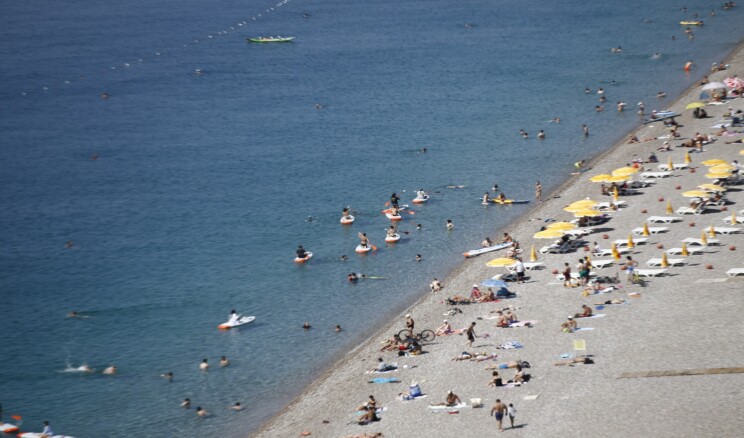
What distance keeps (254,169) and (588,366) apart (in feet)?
152

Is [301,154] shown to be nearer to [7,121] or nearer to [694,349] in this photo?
[7,121]

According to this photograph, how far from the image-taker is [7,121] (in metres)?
95.6

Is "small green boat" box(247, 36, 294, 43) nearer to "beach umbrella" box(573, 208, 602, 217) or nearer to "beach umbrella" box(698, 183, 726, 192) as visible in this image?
"beach umbrella" box(573, 208, 602, 217)

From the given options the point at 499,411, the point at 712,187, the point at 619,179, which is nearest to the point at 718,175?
the point at 712,187

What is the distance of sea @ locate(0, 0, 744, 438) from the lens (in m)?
48.1

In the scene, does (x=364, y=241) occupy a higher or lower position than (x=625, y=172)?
lower

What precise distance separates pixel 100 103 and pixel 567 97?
155 ft

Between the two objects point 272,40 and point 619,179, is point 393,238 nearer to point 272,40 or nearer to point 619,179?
point 619,179

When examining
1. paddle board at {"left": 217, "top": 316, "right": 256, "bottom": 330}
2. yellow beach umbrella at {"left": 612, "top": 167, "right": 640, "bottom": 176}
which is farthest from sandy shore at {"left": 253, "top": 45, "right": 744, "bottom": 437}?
paddle board at {"left": 217, "top": 316, "right": 256, "bottom": 330}

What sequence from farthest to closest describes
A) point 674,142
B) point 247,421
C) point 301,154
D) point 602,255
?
point 301,154
point 674,142
point 602,255
point 247,421

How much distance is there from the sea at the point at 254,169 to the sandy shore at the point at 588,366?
134 inches

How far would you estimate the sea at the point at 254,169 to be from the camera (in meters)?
48.1

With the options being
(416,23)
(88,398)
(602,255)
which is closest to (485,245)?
(602,255)

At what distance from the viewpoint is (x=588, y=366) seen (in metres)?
37.9
